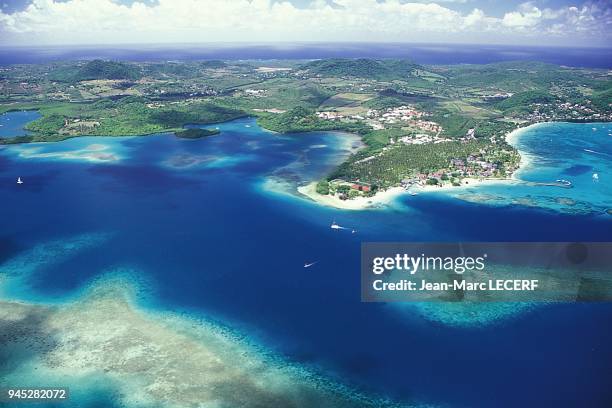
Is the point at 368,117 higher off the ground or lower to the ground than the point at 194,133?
higher

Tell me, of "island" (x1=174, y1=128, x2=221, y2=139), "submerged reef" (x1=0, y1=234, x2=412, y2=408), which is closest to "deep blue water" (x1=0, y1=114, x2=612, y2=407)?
"submerged reef" (x1=0, y1=234, x2=412, y2=408)

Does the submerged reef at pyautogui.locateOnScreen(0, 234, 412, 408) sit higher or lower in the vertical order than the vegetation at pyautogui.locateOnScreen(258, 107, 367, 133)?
lower

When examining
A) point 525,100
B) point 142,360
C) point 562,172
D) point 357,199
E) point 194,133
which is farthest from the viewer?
point 525,100

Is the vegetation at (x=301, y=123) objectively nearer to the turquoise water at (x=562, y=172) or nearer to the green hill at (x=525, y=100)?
the turquoise water at (x=562, y=172)

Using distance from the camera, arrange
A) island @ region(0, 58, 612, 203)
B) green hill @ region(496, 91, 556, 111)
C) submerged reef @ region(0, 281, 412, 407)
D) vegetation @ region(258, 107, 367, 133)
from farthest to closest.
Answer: green hill @ region(496, 91, 556, 111), vegetation @ region(258, 107, 367, 133), island @ region(0, 58, 612, 203), submerged reef @ region(0, 281, 412, 407)

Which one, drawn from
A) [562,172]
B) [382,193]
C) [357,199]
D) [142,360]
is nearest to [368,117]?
[562,172]

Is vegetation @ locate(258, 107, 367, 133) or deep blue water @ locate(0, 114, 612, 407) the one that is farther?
vegetation @ locate(258, 107, 367, 133)

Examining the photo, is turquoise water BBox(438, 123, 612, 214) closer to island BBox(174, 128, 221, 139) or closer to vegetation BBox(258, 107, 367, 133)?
vegetation BBox(258, 107, 367, 133)

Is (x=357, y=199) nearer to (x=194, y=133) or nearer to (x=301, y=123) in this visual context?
(x=301, y=123)

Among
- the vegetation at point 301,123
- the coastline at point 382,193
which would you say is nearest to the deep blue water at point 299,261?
the coastline at point 382,193
